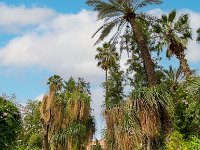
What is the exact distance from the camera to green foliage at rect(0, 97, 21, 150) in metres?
12.4

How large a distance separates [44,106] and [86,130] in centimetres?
706

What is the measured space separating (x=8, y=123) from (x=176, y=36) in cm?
2070

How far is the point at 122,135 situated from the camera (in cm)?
1605

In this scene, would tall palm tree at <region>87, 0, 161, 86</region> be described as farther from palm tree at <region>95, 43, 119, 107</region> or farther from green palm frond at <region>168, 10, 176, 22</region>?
palm tree at <region>95, 43, 119, 107</region>

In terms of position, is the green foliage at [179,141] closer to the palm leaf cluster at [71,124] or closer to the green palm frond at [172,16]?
the palm leaf cluster at [71,124]

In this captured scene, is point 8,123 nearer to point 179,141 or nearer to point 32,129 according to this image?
point 179,141

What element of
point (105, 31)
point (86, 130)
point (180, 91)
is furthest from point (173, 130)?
point (86, 130)

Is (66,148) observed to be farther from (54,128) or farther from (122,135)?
(122,135)

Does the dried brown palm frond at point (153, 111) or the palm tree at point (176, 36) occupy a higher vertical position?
the palm tree at point (176, 36)

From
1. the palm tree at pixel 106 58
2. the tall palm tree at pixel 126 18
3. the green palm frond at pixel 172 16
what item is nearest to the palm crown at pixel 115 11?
the tall palm tree at pixel 126 18

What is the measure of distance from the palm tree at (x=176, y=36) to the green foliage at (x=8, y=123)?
19201mm

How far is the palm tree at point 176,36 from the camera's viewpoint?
30347 millimetres

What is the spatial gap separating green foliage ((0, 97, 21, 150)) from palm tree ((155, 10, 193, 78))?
1920 cm

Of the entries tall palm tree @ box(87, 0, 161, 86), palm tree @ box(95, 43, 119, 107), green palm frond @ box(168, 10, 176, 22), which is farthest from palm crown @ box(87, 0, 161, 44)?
palm tree @ box(95, 43, 119, 107)
